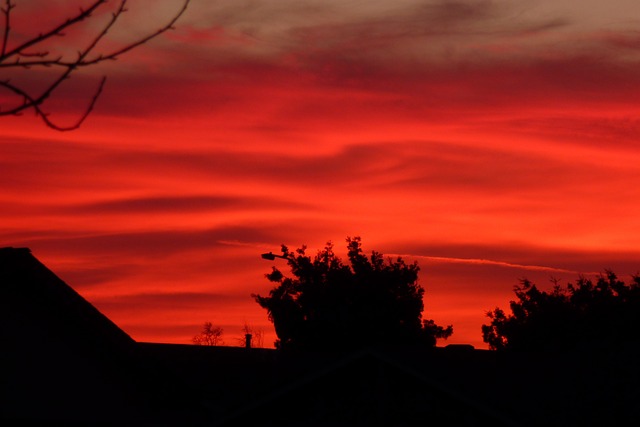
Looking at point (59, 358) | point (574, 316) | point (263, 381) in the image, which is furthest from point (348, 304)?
point (59, 358)

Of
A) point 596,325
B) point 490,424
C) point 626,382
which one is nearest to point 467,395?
point 490,424

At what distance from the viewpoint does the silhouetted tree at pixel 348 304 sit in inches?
2832

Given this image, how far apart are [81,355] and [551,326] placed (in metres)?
53.7

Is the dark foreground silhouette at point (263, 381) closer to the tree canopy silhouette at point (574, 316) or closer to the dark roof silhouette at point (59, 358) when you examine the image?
the dark roof silhouette at point (59, 358)

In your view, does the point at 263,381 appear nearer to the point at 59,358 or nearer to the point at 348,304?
the point at 59,358

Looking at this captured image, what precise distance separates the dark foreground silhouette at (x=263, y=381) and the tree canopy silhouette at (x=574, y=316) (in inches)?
1286

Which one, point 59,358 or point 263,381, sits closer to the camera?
point 59,358

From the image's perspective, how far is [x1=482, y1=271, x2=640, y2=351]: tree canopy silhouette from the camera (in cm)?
6675

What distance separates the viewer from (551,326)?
69312 millimetres

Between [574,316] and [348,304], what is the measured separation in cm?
1527

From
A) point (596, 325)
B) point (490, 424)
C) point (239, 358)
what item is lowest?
point (490, 424)

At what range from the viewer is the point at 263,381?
32625mm

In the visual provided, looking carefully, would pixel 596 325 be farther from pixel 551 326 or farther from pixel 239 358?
pixel 239 358

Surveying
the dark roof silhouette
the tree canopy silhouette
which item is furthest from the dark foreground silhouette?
the tree canopy silhouette
